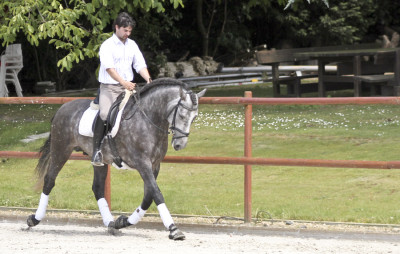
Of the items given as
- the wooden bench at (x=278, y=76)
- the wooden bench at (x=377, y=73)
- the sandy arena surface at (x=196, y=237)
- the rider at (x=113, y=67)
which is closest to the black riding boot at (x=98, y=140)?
the rider at (x=113, y=67)

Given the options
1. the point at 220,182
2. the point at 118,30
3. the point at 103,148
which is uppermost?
the point at 118,30

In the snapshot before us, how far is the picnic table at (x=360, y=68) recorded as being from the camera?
17.3 meters

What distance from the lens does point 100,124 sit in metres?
7.97

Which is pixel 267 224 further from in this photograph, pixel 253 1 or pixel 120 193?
pixel 253 1

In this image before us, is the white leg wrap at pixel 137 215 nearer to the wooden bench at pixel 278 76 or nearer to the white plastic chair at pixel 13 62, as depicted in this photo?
the wooden bench at pixel 278 76

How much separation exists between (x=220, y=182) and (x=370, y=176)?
6.99 feet

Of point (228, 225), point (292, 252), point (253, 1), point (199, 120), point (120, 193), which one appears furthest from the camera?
point (253, 1)

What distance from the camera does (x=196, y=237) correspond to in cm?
810

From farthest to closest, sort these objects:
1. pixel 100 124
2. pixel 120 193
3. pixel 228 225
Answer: pixel 120 193 → pixel 228 225 → pixel 100 124

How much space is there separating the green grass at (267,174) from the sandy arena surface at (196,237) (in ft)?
1.81

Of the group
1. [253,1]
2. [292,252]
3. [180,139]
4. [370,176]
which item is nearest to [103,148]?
[180,139]

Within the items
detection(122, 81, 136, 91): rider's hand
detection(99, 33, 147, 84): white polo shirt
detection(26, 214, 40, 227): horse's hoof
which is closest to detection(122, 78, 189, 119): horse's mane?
detection(122, 81, 136, 91): rider's hand

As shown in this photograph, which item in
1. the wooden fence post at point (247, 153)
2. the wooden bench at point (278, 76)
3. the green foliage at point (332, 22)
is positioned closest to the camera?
the wooden fence post at point (247, 153)

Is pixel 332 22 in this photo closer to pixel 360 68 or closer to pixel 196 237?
pixel 360 68
